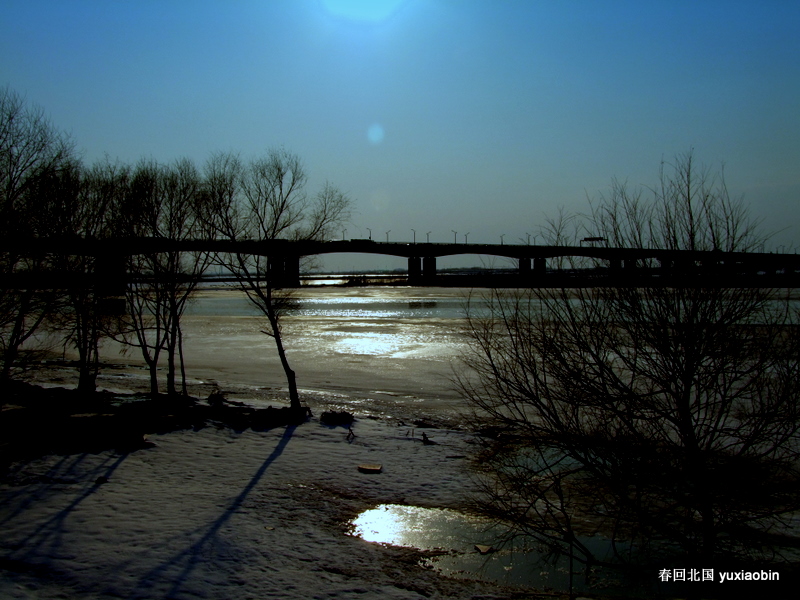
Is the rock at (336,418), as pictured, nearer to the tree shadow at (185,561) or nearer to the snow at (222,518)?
the snow at (222,518)

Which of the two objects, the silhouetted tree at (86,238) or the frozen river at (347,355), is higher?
the silhouetted tree at (86,238)

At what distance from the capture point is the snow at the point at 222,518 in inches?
261

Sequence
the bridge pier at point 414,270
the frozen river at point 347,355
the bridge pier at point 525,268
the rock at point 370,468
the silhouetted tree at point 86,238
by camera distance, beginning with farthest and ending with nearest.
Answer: the bridge pier at point 414,270 < the frozen river at point 347,355 < the bridge pier at point 525,268 < the silhouetted tree at point 86,238 < the rock at point 370,468

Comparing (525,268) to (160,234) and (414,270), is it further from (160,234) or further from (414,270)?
(414,270)

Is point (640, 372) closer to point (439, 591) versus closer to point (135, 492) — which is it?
point (439, 591)

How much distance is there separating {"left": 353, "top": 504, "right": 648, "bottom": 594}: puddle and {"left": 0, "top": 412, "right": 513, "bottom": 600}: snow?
307mm

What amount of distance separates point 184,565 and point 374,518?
3073 millimetres

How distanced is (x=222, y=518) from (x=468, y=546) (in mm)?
3719

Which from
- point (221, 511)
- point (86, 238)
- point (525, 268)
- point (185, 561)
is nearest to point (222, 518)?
point (221, 511)

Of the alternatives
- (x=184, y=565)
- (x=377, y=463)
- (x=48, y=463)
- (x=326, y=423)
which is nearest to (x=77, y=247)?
(x=48, y=463)

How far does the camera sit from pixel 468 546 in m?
8.20

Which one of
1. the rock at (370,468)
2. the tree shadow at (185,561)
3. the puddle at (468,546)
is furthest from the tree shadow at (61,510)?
the rock at (370,468)

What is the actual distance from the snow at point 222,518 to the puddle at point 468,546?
0.31 meters

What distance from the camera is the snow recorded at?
6641 mm
